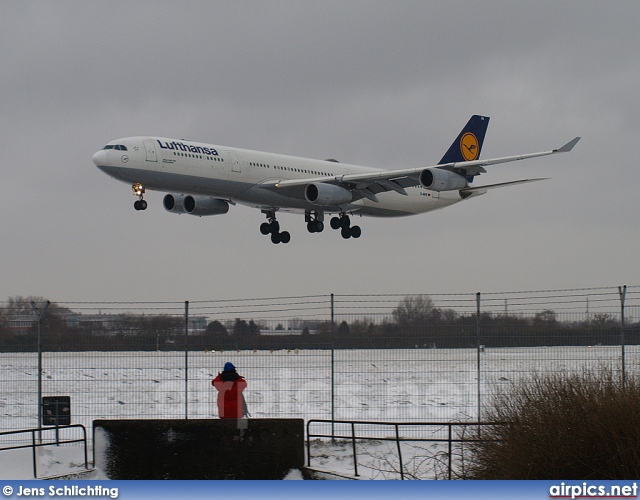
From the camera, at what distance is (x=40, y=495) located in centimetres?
908

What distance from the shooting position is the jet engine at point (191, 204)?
4150 centimetres

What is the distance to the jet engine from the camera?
1634 inches

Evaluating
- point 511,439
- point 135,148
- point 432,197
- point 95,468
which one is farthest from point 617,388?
point 432,197

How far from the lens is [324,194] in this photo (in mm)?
39375

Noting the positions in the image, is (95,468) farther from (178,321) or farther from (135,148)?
(135,148)

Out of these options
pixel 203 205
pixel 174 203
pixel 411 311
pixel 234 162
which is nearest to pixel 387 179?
pixel 234 162

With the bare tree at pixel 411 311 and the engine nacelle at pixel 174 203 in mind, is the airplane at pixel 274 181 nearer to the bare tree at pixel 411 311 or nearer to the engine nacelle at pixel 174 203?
the engine nacelle at pixel 174 203

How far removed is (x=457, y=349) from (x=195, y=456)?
4.65 meters

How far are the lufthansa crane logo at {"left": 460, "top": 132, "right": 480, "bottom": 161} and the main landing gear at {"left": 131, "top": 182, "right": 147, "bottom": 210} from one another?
71.6 ft

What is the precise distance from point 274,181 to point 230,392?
2682 centimetres

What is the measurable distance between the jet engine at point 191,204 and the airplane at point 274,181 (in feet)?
0.14

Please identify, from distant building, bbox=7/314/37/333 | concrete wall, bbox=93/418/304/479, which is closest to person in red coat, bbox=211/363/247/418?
concrete wall, bbox=93/418/304/479

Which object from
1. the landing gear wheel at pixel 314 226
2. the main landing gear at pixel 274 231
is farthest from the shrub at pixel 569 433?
the main landing gear at pixel 274 231

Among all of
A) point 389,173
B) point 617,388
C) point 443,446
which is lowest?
point 443,446
